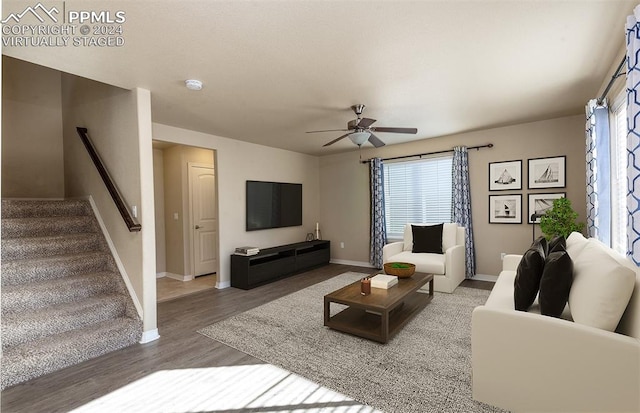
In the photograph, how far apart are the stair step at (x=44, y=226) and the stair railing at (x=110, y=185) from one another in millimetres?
784

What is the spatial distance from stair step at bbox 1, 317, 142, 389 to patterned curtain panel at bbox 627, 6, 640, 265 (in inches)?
152

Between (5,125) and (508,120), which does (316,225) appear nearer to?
(508,120)

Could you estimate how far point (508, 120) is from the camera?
14.4 feet

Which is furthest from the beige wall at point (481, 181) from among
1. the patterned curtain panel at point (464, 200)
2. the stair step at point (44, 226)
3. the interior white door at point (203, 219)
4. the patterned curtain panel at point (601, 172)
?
the stair step at point (44, 226)

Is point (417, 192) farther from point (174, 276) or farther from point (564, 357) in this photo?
point (174, 276)

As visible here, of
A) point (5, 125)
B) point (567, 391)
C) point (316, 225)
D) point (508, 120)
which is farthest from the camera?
point (316, 225)

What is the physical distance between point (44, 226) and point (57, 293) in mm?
994

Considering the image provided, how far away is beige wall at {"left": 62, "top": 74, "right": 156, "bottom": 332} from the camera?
3006 mm

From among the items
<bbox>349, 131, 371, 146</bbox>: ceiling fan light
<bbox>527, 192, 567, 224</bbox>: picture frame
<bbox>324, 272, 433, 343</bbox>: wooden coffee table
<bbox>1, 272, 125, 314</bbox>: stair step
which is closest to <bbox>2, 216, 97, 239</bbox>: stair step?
<bbox>1, 272, 125, 314</bbox>: stair step

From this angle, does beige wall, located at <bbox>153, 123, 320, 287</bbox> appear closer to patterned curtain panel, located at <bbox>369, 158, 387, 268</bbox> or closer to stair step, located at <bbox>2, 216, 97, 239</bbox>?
stair step, located at <bbox>2, 216, 97, 239</bbox>

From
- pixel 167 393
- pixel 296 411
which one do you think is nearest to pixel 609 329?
pixel 296 411

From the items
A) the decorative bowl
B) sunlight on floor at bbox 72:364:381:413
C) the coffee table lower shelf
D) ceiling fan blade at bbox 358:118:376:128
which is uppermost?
ceiling fan blade at bbox 358:118:376:128

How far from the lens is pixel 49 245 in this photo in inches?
128

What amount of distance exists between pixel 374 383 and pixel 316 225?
4.78 metres
